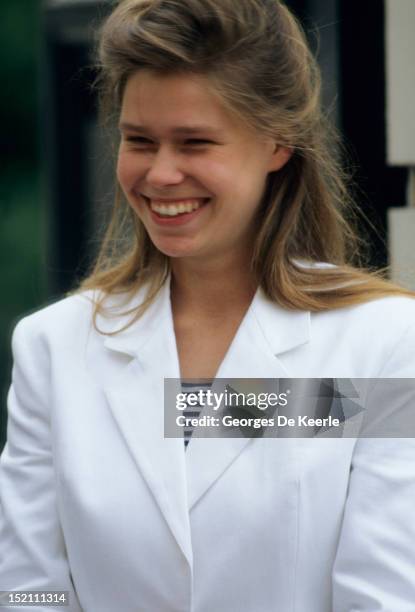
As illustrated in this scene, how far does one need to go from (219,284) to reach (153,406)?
11.1 inches

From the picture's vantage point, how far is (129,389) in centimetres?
221

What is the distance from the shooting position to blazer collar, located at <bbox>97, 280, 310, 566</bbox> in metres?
2.04

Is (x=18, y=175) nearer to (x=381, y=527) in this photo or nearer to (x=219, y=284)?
(x=219, y=284)

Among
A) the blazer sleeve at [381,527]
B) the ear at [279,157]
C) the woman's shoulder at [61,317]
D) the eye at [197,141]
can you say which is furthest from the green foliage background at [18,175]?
the blazer sleeve at [381,527]

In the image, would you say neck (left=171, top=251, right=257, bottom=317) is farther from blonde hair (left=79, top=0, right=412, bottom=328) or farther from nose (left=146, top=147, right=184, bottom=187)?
nose (left=146, top=147, right=184, bottom=187)

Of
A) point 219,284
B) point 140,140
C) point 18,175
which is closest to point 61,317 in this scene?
point 219,284

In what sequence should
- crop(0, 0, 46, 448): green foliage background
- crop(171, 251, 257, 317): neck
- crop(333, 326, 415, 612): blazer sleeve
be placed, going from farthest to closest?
crop(0, 0, 46, 448): green foliage background, crop(171, 251, 257, 317): neck, crop(333, 326, 415, 612): blazer sleeve

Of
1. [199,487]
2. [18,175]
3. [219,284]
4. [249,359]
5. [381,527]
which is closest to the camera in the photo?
[381,527]

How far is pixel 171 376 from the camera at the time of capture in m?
2.19

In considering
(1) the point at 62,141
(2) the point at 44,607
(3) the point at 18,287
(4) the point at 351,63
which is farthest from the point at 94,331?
(1) the point at 62,141

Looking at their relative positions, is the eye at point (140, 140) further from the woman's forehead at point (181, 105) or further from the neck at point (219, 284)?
the neck at point (219, 284)

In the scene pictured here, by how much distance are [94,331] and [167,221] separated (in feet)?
1.03

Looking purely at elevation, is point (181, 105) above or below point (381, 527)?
above

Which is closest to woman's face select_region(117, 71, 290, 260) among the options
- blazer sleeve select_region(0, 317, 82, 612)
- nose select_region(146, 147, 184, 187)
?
nose select_region(146, 147, 184, 187)
